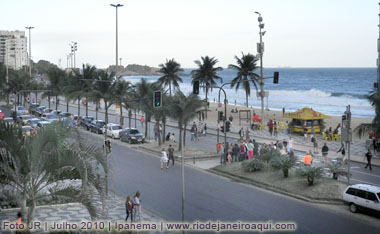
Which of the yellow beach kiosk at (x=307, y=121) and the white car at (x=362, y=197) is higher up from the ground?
the yellow beach kiosk at (x=307, y=121)

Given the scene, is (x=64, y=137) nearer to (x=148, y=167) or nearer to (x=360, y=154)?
(x=148, y=167)

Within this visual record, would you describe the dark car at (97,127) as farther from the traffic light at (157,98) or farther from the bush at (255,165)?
the bush at (255,165)

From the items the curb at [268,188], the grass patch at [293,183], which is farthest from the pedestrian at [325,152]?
the curb at [268,188]

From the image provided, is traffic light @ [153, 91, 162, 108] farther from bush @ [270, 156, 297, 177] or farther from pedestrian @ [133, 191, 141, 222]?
pedestrian @ [133, 191, 141, 222]

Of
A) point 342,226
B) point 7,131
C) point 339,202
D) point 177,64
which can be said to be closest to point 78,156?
point 7,131

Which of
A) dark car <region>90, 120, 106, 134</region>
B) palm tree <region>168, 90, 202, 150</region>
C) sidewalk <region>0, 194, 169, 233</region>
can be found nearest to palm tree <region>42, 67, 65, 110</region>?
dark car <region>90, 120, 106, 134</region>

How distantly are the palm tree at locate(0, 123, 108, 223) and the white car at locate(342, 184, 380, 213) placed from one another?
1263cm

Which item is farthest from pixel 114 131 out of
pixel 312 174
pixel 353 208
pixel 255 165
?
pixel 353 208

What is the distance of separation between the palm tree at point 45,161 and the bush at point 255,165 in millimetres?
16727

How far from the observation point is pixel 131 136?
→ 129 feet

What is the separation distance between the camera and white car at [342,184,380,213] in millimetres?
17672

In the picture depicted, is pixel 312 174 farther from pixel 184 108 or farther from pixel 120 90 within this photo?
pixel 120 90

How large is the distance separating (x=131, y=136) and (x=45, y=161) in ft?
100

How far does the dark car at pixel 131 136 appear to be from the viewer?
39281 mm
